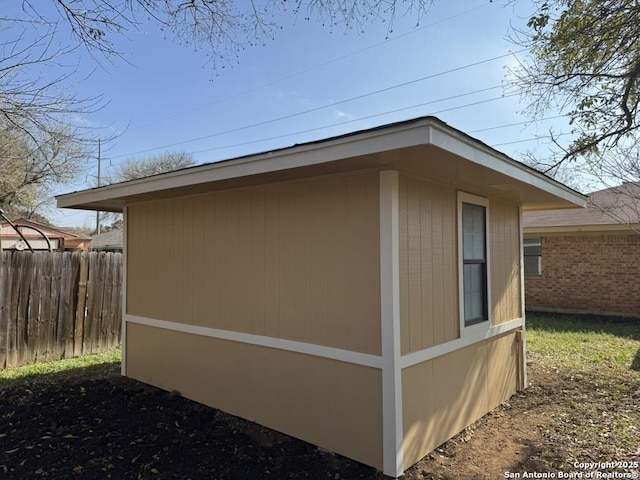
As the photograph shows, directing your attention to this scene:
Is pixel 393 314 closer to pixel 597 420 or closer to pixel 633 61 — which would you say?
pixel 597 420

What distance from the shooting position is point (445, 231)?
3.90 meters

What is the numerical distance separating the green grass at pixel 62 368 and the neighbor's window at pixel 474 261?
198 inches

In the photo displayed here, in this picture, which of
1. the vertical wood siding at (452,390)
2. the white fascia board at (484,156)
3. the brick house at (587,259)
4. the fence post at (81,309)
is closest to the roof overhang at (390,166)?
the white fascia board at (484,156)

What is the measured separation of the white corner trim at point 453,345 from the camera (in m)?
3.35

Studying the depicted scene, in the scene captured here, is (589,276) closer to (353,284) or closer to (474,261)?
(474,261)

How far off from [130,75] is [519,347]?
557 cm

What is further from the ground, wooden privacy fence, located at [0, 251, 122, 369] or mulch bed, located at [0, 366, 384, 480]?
wooden privacy fence, located at [0, 251, 122, 369]

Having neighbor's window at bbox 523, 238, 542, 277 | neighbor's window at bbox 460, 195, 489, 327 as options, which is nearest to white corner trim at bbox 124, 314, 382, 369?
neighbor's window at bbox 460, 195, 489, 327

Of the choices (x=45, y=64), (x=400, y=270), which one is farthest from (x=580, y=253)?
(x=45, y=64)

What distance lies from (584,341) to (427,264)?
19.1 feet

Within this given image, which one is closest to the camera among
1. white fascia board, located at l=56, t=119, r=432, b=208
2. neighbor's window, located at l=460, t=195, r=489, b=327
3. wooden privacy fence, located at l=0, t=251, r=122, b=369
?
white fascia board, located at l=56, t=119, r=432, b=208

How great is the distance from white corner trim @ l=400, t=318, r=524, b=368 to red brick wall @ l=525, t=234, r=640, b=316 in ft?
22.8

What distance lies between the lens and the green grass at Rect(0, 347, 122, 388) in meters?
5.64

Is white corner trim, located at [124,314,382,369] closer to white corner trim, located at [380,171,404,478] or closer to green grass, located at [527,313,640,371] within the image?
white corner trim, located at [380,171,404,478]
